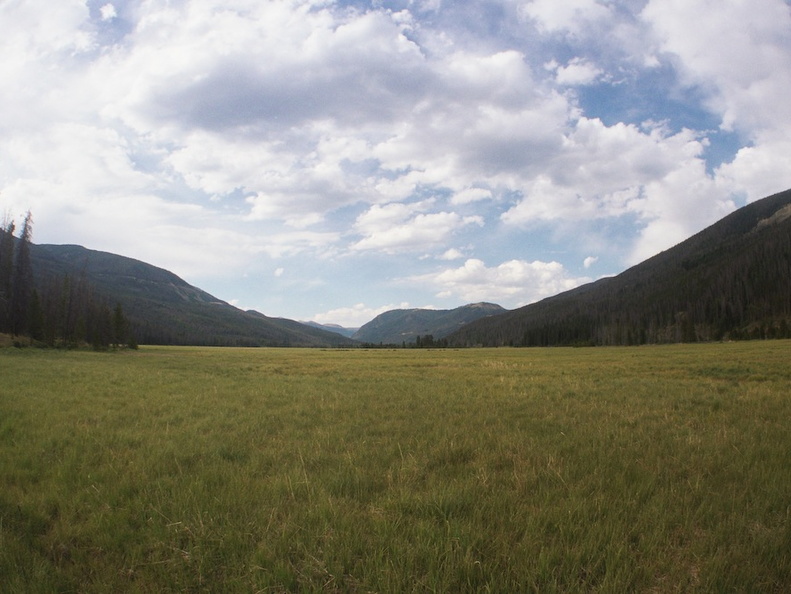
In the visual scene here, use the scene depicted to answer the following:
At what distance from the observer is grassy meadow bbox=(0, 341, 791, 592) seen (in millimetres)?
3270

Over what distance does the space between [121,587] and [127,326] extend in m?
104

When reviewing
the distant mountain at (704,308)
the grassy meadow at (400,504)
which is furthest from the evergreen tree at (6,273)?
the distant mountain at (704,308)

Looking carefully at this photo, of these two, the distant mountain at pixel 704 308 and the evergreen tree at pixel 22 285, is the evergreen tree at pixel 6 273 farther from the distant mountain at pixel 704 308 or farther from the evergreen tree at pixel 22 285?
the distant mountain at pixel 704 308

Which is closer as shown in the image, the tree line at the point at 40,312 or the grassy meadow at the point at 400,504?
the grassy meadow at the point at 400,504

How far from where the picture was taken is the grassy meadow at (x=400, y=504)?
3.27 meters

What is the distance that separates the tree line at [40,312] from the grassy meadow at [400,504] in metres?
68.9

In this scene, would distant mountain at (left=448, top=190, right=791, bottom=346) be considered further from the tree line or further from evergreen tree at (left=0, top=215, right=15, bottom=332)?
evergreen tree at (left=0, top=215, right=15, bottom=332)

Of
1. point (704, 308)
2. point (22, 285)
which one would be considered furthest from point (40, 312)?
point (704, 308)

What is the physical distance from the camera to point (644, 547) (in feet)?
11.6

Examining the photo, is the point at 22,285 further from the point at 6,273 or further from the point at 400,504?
the point at 400,504

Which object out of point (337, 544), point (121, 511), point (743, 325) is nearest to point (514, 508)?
point (337, 544)

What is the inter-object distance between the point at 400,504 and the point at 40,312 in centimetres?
8118

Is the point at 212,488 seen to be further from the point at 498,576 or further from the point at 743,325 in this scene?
the point at 743,325

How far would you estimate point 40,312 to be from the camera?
6188 centimetres
